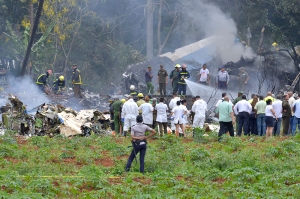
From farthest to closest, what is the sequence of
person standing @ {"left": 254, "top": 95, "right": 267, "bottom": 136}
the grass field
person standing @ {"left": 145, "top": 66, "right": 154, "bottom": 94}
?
1. person standing @ {"left": 145, "top": 66, "right": 154, "bottom": 94}
2. person standing @ {"left": 254, "top": 95, "right": 267, "bottom": 136}
3. the grass field

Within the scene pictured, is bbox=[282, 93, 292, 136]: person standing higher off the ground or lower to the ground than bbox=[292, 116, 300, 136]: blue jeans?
higher

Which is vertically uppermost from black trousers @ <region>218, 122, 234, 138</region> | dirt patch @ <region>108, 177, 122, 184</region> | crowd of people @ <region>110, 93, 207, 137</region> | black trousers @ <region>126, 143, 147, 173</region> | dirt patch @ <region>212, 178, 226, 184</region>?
crowd of people @ <region>110, 93, 207, 137</region>

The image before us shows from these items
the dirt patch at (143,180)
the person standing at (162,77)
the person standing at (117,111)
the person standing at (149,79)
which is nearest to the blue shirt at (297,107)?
the person standing at (117,111)

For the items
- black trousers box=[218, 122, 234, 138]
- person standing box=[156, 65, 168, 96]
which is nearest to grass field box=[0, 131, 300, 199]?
black trousers box=[218, 122, 234, 138]

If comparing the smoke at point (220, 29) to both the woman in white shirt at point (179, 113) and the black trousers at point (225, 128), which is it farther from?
the black trousers at point (225, 128)

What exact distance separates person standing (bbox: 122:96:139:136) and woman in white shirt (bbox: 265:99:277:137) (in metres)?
4.17

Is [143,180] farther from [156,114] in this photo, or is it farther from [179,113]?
[156,114]

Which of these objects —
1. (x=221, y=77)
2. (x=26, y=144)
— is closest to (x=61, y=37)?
(x=221, y=77)

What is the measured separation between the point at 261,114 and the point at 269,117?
0.81 m

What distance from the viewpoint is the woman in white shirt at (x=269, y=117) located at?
21.3 m

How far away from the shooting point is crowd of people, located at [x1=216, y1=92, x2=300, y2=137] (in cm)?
2148

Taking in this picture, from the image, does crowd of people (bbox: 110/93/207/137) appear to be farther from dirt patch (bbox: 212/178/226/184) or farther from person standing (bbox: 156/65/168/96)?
person standing (bbox: 156/65/168/96)

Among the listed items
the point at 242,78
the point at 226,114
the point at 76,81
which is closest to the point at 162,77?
the point at 76,81

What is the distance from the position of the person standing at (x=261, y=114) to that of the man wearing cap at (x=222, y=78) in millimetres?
8596
